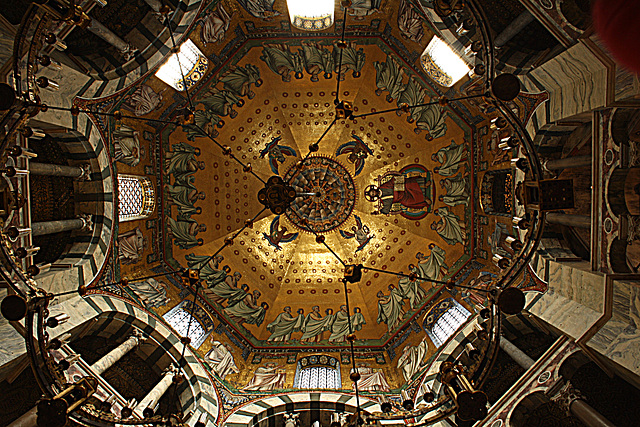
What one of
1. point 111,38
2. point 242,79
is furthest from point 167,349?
point 242,79

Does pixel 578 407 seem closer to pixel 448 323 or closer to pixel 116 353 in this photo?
pixel 448 323

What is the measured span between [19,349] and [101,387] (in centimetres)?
228

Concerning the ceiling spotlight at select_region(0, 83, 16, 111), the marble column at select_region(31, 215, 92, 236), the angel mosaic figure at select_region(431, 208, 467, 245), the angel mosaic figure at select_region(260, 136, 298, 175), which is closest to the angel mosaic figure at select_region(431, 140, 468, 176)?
the angel mosaic figure at select_region(431, 208, 467, 245)

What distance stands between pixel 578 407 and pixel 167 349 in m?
10.2

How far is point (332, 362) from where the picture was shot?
12.3m

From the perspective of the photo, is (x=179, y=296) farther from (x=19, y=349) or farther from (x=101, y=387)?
(x=19, y=349)

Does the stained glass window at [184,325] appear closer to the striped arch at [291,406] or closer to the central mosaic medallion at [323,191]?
the striped arch at [291,406]

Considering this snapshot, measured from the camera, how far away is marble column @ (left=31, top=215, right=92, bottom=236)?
793 centimetres

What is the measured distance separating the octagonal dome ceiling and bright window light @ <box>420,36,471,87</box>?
0.50m

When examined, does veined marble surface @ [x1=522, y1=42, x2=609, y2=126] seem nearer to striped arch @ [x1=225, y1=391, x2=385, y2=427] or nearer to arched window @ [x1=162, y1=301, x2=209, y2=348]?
striped arch @ [x1=225, y1=391, x2=385, y2=427]

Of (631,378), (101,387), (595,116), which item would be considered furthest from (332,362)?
(595,116)

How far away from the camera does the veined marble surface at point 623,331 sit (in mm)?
5984

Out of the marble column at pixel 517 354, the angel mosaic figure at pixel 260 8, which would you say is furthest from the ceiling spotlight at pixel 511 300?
the angel mosaic figure at pixel 260 8

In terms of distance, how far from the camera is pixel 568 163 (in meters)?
7.74
